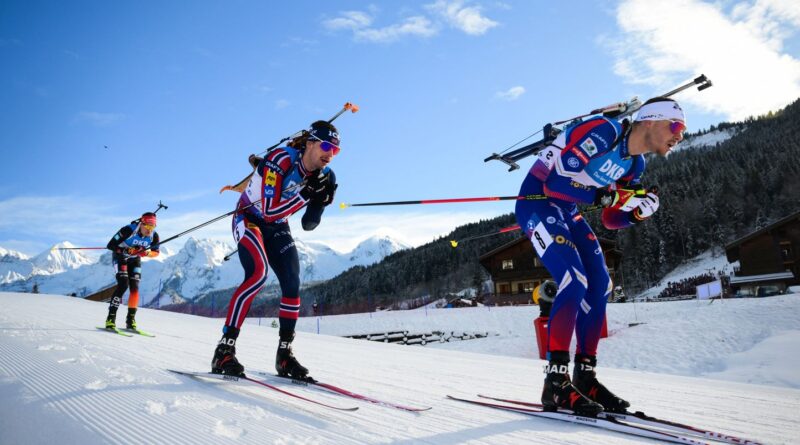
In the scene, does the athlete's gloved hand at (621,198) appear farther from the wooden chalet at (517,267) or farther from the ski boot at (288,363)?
the wooden chalet at (517,267)

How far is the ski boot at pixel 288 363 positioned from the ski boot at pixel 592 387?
2004 mm

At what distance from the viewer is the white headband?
120 inches

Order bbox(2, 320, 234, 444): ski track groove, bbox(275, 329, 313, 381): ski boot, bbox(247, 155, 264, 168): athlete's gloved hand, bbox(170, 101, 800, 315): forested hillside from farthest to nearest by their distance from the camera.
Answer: bbox(170, 101, 800, 315): forested hillside
bbox(247, 155, 264, 168): athlete's gloved hand
bbox(275, 329, 313, 381): ski boot
bbox(2, 320, 234, 444): ski track groove

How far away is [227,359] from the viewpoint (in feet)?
11.5

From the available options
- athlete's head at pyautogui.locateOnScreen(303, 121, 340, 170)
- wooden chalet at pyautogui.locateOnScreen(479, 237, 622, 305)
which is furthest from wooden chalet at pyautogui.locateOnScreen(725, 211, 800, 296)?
athlete's head at pyautogui.locateOnScreen(303, 121, 340, 170)

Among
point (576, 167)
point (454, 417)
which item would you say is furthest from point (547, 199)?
point (454, 417)

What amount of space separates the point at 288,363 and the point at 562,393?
216cm

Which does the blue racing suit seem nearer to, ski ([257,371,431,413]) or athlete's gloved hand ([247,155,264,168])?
ski ([257,371,431,413])

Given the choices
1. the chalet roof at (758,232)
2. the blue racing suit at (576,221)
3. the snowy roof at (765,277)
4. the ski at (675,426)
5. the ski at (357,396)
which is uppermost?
the chalet roof at (758,232)

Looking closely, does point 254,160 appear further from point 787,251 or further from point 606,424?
point 787,251

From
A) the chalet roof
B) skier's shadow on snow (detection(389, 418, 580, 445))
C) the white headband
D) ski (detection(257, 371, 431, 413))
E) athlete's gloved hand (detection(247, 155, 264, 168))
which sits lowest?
ski (detection(257, 371, 431, 413))

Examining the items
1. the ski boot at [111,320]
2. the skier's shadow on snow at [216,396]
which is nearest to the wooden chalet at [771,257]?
the ski boot at [111,320]

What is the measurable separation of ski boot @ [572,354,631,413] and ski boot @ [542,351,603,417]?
183 millimetres

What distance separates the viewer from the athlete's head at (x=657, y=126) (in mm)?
3055
